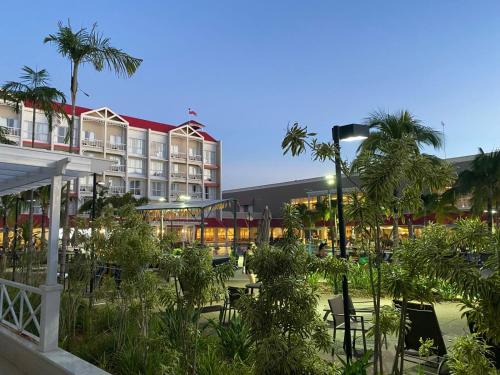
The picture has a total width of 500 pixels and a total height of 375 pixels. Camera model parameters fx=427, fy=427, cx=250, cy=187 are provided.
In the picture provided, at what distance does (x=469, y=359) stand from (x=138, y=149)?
4961 cm

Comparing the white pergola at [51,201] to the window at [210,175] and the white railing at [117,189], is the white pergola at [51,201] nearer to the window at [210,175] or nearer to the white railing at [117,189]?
the white railing at [117,189]

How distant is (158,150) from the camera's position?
5216 cm

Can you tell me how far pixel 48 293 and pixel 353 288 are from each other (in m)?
9.01

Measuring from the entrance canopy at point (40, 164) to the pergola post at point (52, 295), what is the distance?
233 millimetres

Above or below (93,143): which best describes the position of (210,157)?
above

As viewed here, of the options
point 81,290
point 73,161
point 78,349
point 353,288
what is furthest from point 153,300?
point 353,288

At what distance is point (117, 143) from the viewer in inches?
1897

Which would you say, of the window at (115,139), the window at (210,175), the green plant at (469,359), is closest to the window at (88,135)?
the window at (115,139)

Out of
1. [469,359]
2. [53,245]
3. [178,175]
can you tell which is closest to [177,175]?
[178,175]

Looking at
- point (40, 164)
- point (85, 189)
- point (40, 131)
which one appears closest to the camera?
point (40, 164)

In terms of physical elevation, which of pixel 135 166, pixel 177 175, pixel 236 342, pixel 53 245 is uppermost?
pixel 135 166

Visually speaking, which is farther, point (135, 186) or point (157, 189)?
point (157, 189)

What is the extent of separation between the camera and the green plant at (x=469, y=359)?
3.08 meters

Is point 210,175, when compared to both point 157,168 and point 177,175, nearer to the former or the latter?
point 177,175
